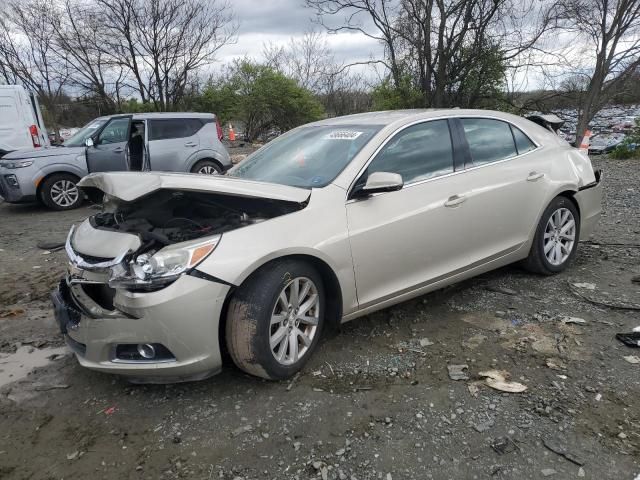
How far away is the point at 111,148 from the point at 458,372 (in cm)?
820

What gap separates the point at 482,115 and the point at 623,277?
6.38 feet

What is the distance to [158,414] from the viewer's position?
8.51 feet

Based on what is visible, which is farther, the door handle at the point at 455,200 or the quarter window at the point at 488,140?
the quarter window at the point at 488,140

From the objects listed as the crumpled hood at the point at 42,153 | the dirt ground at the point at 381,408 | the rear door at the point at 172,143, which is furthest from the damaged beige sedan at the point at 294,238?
the crumpled hood at the point at 42,153

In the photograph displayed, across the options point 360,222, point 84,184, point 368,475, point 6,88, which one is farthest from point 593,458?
point 6,88

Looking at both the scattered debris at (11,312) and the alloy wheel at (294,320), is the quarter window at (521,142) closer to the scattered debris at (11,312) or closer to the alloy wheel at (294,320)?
the alloy wheel at (294,320)

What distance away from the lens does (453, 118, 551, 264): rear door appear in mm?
3602

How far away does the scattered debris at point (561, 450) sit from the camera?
2.13 meters

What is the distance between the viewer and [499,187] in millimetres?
3732

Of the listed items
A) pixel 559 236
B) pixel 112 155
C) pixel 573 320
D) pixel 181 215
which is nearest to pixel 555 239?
pixel 559 236

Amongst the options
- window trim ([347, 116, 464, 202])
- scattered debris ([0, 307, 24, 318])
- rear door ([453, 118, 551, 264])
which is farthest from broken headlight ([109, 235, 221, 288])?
scattered debris ([0, 307, 24, 318])

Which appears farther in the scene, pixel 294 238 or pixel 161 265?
pixel 294 238

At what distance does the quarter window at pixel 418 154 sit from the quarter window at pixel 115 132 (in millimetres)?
7269

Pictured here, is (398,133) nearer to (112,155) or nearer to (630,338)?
(630,338)
